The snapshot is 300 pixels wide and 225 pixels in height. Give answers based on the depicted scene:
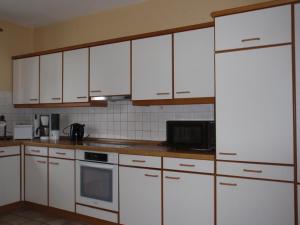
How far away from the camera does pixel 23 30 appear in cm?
446

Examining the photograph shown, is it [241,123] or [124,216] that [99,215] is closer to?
[124,216]

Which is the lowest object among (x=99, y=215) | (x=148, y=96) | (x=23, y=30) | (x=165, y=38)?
(x=99, y=215)

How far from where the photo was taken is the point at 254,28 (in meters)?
2.32

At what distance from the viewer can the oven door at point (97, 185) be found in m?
2.99

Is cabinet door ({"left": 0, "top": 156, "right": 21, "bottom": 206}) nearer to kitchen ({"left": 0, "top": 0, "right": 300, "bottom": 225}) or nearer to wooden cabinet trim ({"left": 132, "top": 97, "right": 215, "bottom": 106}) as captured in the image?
kitchen ({"left": 0, "top": 0, "right": 300, "bottom": 225})

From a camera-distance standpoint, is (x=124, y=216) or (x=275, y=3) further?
(x=124, y=216)

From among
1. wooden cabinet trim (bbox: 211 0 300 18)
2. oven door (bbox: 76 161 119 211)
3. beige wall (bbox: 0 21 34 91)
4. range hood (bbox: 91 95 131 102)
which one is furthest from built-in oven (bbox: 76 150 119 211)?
beige wall (bbox: 0 21 34 91)

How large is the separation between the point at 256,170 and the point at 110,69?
1.93 metres

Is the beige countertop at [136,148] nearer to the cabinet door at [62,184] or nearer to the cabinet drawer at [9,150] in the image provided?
the cabinet drawer at [9,150]

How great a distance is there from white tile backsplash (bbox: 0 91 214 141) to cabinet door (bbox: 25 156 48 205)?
72 centimetres

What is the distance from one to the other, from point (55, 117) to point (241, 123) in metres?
2.60

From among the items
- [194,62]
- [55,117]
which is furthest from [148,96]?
[55,117]

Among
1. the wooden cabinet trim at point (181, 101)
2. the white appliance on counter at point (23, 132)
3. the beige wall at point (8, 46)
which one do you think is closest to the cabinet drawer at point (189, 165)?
the wooden cabinet trim at point (181, 101)

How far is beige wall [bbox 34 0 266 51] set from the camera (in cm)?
317
